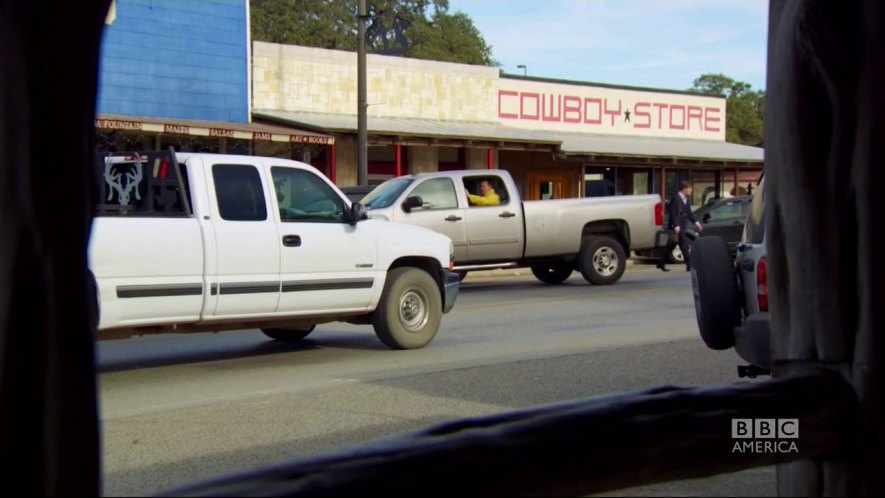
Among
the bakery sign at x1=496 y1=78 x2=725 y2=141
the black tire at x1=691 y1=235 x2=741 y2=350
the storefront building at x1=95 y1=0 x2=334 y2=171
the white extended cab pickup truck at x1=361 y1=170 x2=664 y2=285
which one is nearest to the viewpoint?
the black tire at x1=691 y1=235 x2=741 y2=350

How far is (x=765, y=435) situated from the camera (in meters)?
2.34

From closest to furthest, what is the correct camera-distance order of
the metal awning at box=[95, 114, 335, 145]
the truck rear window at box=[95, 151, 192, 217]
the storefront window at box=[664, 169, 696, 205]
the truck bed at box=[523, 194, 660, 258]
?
the truck rear window at box=[95, 151, 192, 217] < the truck bed at box=[523, 194, 660, 258] < the metal awning at box=[95, 114, 335, 145] < the storefront window at box=[664, 169, 696, 205]

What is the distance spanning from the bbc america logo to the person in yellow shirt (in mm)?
14793

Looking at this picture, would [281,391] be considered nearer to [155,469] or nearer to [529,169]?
[155,469]

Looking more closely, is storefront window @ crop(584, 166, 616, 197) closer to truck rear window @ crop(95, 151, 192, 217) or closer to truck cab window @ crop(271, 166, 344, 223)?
truck cab window @ crop(271, 166, 344, 223)

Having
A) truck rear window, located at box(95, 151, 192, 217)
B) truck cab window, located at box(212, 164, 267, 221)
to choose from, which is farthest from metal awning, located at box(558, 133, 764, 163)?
truck rear window, located at box(95, 151, 192, 217)

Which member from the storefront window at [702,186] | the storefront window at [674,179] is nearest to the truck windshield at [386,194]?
the storefront window at [674,179]

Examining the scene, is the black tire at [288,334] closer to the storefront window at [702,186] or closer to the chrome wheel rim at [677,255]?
the chrome wheel rim at [677,255]

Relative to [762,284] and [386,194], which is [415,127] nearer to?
[386,194]

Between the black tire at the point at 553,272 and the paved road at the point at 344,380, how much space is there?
4.97 metres

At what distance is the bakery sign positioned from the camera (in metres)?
31.1

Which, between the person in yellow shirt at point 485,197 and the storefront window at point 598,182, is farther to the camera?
the storefront window at point 598,182

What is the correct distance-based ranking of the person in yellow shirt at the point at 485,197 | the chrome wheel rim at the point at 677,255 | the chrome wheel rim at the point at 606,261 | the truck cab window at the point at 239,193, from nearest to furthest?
1. the truck cab window at the point at 239,193
2. the person in yellow shirt at the point at 485,197
3. the chrome wheel rim at the point at 606,261
4. the chrome wheel rim at the point at 677,255

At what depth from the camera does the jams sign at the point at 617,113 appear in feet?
103
